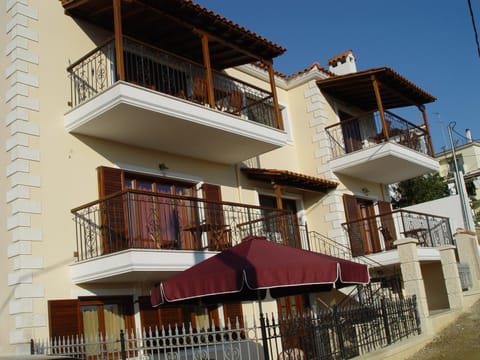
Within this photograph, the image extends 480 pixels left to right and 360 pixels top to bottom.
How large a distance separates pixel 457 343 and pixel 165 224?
667 cm

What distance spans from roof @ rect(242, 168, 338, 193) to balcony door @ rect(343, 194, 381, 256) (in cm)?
96

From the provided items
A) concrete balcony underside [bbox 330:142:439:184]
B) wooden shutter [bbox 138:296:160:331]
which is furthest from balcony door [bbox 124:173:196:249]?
concrete balcony underside [bbox 330:142:439:184]

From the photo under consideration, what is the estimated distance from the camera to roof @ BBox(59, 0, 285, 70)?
1143 centimetres

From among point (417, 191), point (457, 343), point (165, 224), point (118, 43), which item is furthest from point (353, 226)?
point (417, 191)

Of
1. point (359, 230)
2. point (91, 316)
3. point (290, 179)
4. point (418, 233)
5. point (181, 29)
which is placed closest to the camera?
point (91, 316)

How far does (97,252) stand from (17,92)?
10.8 feet

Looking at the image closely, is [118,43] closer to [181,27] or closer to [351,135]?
[181,27]

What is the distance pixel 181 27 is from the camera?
1233 centimetres

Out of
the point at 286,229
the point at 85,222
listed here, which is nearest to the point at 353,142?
the point at 286,229

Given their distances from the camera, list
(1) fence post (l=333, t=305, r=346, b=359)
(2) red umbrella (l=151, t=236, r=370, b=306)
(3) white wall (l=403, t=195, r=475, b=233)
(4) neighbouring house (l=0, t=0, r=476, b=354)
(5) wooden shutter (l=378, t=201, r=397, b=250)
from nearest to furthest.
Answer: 1. (2) red umbrella (l=151, t=236, r=370, b=306)
2. (1) fence post (l=333, t=305, r=346, b=359)
3. (4) neighbouring house (l=0, t=0, r=476, b=354)
4. (5) wooden shutter (l=378, t=201, r=397, b=250)
5. (3) white wall (l=403, t=195, r=475, b=233)

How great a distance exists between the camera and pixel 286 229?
12820 millimetres

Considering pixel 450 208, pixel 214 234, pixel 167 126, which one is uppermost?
pixel 167 126

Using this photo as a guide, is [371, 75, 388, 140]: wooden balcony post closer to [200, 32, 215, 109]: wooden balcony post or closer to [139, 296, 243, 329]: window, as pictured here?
[200, 32, 215, 109]: wooden balcony post

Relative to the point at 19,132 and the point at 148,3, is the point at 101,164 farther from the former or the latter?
the point at 148,3
